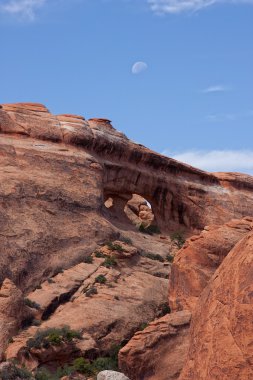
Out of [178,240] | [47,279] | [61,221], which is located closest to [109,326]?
[47,279]

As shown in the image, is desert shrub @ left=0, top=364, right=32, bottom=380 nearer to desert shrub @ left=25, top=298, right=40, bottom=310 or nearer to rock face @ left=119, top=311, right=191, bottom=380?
rock face @ left=119, top=311, right=191, bottom=380

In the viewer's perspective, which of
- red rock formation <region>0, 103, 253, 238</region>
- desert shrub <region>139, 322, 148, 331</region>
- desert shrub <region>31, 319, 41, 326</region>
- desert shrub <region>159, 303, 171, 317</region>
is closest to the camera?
desert shrub <region>31, 319, 41, 326</region>

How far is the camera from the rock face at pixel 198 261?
3259 cm

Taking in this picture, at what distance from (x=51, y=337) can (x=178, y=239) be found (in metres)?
20.5

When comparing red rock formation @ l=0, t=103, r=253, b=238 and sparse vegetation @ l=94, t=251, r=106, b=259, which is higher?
red rock formation @ l=0, t=103, r=253, b=238

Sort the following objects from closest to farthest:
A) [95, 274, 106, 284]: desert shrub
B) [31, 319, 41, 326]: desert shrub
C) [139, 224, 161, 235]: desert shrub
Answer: [31, 319, 41, 326]: desert shrub
[95, 274, 106, 284]: desert shrub
[139, 224, 161, 235]: desert shrub

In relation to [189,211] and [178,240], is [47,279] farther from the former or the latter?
[189,211]

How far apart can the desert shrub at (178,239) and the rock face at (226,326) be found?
38485 mm

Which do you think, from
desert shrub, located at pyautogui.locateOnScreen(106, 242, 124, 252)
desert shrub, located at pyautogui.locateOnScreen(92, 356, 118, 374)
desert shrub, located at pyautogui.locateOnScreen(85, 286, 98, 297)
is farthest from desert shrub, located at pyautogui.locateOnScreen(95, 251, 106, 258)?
desert shrub, located at pyautogui.locateOnScreen(92, 356, 118, 374)

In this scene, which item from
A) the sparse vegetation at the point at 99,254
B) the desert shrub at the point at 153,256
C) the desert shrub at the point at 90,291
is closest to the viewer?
the desert shrub at the point at 90,291

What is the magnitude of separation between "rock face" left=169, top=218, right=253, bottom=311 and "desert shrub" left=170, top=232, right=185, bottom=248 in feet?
57.8

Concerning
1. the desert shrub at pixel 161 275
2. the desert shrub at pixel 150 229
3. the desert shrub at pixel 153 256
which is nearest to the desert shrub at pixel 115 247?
the desert shrub at pixel 161 275

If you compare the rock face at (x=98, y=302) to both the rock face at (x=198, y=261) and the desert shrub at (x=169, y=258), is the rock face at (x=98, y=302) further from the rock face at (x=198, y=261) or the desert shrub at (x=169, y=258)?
the rock face at (x=198, y=261)

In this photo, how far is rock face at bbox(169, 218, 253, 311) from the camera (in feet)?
107
